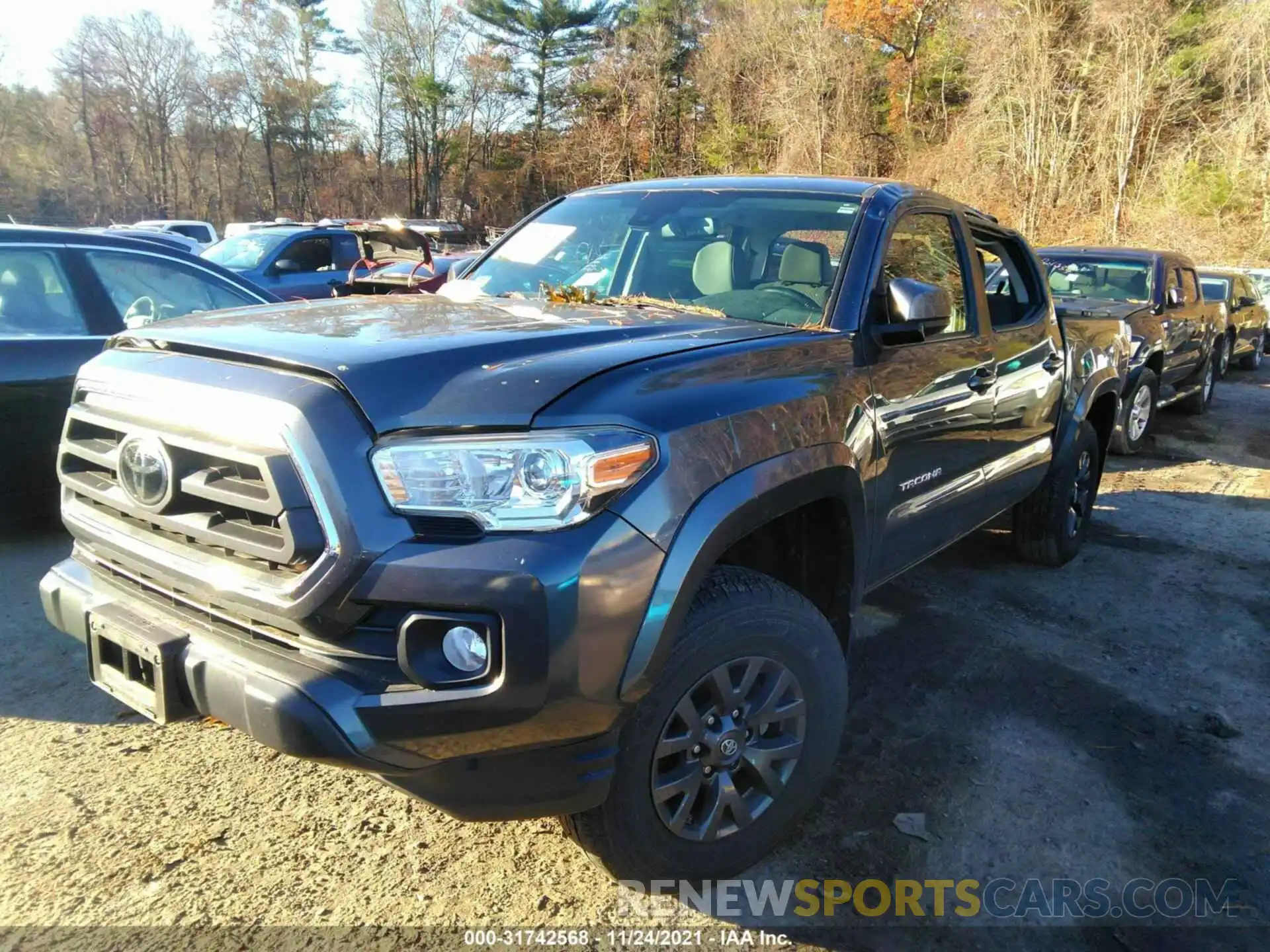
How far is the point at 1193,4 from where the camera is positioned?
24391 mm

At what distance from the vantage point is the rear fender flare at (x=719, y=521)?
6.29 feet

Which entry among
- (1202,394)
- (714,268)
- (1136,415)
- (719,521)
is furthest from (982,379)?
(1202,394)

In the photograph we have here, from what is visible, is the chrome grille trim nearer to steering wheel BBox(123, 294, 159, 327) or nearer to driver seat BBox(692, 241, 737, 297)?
driver seat BBox(692, 241, 737, 297)

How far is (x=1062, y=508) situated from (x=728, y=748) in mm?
3377

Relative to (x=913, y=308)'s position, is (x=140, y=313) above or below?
below

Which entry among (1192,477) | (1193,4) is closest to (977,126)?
(1193,4)

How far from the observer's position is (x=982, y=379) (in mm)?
3547

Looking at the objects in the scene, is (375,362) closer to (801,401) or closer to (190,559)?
(190,559)

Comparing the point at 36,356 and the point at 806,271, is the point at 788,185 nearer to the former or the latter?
the point at 806,271

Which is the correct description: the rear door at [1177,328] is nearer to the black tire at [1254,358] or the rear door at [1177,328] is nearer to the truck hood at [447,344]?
the black tire at [1254,358]

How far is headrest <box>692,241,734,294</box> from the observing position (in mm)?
3160

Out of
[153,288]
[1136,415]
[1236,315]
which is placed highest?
[153,288]

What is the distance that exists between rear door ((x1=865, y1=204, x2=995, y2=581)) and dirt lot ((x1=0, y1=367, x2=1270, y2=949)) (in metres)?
0.69

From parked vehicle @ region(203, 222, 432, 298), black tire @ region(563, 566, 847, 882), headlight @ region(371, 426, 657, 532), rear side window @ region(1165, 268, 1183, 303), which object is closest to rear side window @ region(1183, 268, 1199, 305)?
rear side window @ region(1165, 268, 1183, 303)
